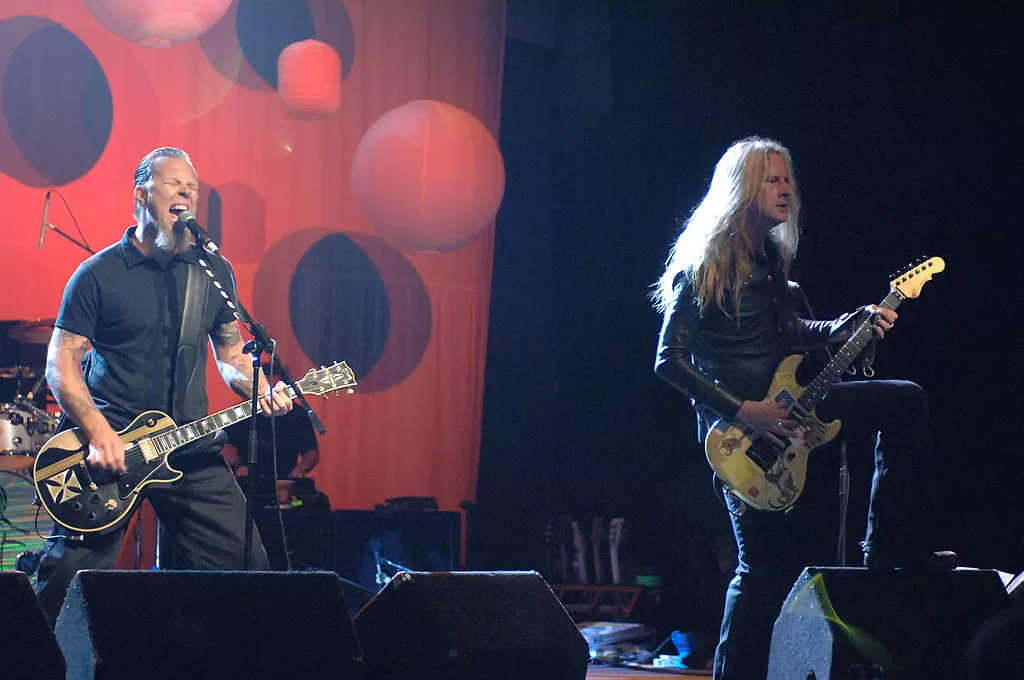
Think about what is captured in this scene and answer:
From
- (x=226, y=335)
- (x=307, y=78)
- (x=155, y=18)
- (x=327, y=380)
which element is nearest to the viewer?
(x=226, y=335)

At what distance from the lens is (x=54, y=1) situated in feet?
20.0

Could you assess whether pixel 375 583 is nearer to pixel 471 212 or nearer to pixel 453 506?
pixel 453 506

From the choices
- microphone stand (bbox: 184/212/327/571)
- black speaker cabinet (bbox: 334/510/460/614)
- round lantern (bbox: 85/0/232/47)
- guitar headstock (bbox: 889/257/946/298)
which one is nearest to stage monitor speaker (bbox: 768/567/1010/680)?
guitar headstock (bbox: 889/257/946/298)

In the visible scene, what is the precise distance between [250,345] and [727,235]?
1.60m

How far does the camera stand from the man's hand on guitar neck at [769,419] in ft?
11.3

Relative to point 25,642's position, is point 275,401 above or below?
above

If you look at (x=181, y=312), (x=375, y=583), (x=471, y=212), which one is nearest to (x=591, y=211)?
(x=471, y=212)

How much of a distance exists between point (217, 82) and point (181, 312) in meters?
3.13

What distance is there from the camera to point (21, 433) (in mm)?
5629

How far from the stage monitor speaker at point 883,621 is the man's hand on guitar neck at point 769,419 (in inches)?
24.5

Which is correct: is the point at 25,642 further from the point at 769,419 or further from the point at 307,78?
the point at 307,78

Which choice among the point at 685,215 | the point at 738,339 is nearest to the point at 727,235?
the point at 738,339

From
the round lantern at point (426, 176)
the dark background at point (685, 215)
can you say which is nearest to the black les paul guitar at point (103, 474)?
the round lantern at point (426, 176)

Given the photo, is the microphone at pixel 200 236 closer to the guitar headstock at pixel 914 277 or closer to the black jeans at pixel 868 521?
the black jeans at pixel 868 521
